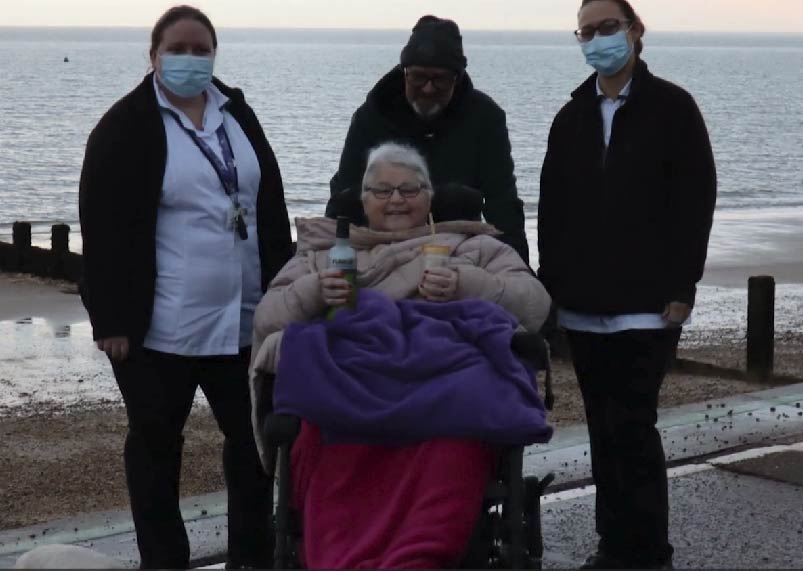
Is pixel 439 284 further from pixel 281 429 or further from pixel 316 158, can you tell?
pixel 316 158

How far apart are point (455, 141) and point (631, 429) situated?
122cm

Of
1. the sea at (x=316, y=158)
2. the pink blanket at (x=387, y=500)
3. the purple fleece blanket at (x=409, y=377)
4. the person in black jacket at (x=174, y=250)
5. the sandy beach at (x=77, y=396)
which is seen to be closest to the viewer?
the pink blanket at (x=387, y=500)

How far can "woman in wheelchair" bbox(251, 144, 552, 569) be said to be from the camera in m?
4.66

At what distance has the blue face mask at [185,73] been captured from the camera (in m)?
5.37

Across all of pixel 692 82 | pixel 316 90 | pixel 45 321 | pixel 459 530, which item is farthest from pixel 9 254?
pixel 692 82

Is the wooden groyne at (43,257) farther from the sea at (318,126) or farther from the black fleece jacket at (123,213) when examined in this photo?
the black fleece jacket at (123,213)

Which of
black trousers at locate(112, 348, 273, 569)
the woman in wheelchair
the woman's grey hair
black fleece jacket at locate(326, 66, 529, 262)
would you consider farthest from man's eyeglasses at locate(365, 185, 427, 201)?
black trousers at locate(112, 348, 273, 569)

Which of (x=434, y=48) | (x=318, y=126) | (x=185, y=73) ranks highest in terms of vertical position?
(x=434, y=48)

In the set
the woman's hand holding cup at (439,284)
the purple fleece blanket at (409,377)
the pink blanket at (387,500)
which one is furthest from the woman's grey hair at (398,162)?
the pink blanket at (387,500)

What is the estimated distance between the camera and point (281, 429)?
4.74m

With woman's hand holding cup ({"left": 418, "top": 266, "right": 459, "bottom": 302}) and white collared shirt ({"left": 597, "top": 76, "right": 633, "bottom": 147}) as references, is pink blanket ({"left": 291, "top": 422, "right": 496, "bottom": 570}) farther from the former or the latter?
white collared shirt ({"left": 597, "top": 76, "right": 633, "bottom": 147})

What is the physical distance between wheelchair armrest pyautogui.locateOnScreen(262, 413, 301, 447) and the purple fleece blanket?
0.19ft

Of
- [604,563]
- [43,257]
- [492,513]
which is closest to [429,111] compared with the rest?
[492,513]

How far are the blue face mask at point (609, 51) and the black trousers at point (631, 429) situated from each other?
942mm
